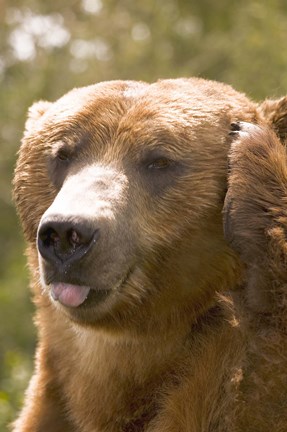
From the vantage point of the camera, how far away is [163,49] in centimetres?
2164

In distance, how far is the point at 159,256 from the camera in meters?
5.57

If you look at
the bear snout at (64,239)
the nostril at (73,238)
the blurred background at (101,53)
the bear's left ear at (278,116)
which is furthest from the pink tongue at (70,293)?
the blurred background at (101,53)

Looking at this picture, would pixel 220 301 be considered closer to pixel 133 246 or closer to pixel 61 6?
pixel 133 246

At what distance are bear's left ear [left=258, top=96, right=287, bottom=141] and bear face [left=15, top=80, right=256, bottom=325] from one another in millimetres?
84

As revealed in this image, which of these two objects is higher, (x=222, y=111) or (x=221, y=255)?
(x=222, y=111)

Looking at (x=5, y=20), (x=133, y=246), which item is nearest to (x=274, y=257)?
(x=133, y=246)

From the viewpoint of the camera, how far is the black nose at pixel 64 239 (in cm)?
507

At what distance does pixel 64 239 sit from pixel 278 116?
1446 mm

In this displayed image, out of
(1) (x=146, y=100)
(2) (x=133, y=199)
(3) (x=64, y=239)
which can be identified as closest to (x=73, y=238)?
(3) (x=64, y=239)

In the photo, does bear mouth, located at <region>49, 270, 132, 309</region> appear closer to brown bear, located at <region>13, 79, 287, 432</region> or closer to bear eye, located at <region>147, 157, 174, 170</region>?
brown bear, located at <region>13, 79, 287, 432</region>

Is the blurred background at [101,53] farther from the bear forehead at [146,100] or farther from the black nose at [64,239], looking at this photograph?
the black nose at [64,239]

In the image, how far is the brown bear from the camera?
17.0 ft

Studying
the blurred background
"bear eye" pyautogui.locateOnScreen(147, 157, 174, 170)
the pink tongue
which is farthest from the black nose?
the blurred background

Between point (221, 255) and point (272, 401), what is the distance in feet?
2.73
